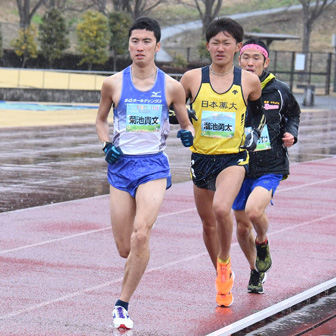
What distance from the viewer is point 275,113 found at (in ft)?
23.8

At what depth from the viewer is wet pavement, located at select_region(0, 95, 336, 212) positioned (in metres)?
12.6

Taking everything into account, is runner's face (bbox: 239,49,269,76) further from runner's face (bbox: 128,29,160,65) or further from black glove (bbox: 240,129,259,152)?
runner's face (bbox: 128,29,160,65)

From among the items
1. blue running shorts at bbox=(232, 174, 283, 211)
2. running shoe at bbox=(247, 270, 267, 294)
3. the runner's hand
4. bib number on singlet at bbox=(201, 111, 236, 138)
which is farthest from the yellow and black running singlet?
running shoe at bbox=(247, 270, 267, 294)

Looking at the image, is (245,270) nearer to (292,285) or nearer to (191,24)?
(292,285)

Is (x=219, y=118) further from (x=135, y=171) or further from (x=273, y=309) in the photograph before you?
(x=273, y=309)

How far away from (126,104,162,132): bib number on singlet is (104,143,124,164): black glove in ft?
0.58

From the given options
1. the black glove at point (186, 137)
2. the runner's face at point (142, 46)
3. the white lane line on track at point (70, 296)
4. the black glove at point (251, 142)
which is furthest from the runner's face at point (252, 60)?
the white lane line on track at point (70, 296)

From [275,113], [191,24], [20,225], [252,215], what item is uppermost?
[191,24]

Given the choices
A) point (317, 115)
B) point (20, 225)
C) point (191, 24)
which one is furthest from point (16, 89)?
point (191, 24)

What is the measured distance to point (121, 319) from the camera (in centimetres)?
579

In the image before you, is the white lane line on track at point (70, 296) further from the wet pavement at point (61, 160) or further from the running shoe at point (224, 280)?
the wet pavement at point (61, 160)

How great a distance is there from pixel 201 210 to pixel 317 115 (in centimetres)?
2977

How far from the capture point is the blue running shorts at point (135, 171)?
239 inches

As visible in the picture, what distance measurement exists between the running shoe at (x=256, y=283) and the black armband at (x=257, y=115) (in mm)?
1100
